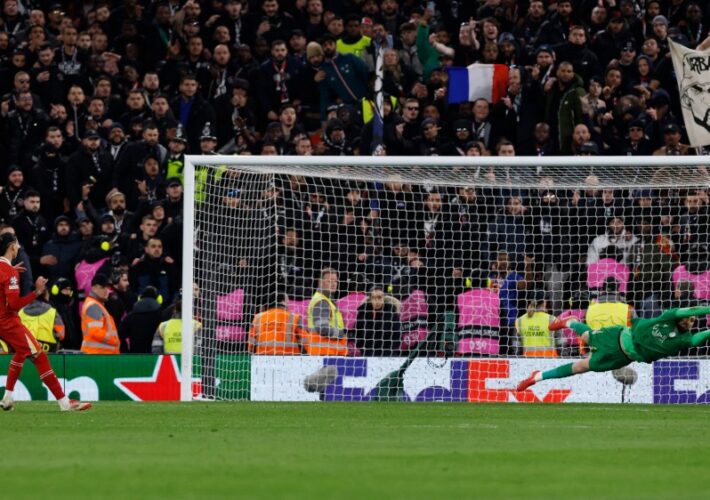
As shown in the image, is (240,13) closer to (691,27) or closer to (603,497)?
(691,27)

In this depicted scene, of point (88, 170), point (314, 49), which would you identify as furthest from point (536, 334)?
point (88, 170)

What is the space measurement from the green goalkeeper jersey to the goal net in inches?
66.8

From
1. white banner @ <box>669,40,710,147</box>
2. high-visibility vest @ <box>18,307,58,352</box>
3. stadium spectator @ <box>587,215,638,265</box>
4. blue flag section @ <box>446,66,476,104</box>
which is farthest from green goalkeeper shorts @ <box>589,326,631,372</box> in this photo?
high-visibility vest @ <box>18,307,58,352</box>

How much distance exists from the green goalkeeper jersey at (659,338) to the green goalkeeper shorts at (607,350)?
181 millimetres

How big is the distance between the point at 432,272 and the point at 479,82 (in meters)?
3.65

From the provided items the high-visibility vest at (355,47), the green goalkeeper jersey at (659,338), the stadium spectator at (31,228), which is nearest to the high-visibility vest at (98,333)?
the stadium spectator at (31,228)

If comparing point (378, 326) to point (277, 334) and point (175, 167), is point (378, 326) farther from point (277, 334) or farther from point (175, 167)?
point (175, 167)

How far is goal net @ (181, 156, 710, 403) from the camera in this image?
18.3 metres

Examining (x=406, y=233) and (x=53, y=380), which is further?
(x=406, y=233)

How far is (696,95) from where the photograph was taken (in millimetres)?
19172

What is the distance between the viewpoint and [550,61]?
846 inches

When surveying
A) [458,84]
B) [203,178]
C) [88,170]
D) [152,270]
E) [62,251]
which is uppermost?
[458,84]

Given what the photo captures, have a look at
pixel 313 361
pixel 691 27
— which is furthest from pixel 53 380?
pixel 691 27

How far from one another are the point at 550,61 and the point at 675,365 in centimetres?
535
